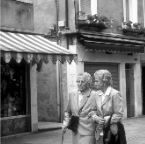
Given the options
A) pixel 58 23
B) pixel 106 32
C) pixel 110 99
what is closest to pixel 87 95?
pixel 110 99

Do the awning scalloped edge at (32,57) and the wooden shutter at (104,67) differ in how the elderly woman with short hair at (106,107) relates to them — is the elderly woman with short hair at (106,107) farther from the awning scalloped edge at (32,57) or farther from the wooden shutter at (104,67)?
the wooden shutter at (104,67)

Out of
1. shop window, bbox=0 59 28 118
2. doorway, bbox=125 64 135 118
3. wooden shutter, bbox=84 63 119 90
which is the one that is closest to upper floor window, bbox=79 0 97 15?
wooden shutter, bbox=84 63 119 90

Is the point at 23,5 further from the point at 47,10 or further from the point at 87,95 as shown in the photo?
the point at 87,95

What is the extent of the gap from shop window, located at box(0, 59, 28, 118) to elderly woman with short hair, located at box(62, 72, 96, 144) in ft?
18.6

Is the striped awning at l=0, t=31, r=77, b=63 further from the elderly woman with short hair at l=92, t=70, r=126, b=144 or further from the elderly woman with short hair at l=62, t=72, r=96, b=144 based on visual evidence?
the elderly woman with short hair at l=92, t=70, r=126, b=144

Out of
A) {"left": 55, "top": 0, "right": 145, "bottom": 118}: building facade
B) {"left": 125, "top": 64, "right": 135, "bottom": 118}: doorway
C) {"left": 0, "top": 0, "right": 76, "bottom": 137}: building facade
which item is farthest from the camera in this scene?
{"left": 125, "top": 64, "right": 135, "bottom": 118}: doorway

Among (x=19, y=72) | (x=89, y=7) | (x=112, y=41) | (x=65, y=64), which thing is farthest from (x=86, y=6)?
(x=19, y=72)

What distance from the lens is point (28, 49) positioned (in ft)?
32.3

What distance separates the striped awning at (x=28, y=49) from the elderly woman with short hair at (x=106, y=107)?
3.70 meters

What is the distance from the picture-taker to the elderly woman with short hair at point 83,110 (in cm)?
615

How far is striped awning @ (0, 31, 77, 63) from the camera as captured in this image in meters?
9.24

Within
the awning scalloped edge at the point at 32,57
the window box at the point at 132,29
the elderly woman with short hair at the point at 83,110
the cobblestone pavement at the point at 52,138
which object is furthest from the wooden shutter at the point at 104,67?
the elderly woman with short hair at the point at 83,110

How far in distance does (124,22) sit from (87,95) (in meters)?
10.8

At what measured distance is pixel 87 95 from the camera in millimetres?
6254
